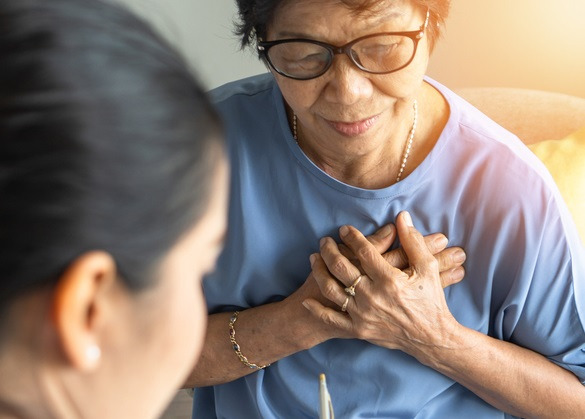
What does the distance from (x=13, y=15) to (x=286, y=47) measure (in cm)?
61

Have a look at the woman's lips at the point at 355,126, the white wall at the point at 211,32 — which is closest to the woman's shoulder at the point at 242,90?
the woman's lips at the point at 355,126

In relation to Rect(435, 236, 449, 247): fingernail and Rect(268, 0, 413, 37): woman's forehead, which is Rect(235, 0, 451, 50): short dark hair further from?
Rect(435, 236, 449, 247): fingernail

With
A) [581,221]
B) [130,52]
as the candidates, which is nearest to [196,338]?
[130,52]

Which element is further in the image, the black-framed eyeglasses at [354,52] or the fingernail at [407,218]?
the fingernail at [407,218]

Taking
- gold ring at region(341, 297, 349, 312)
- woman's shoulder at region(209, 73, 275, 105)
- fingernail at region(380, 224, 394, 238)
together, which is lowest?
gold ring at region(341, 297, 349, 312)

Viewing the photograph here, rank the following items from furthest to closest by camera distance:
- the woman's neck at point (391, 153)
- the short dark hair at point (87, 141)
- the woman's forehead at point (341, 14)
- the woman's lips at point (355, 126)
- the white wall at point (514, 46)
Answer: the white wall at point (514, 46) → the woman's neck at point (391, 153) → the woman's lips at point (355, 126) → the woman's forehead at point (341, 14) → the short dark hair at point (87, 141)

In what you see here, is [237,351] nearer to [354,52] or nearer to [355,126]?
[355,126]

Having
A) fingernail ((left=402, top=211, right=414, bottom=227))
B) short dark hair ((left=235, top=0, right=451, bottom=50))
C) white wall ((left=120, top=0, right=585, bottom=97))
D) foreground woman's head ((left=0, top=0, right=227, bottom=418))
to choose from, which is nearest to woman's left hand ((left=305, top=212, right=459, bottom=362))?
fingernail ((left=402, top=211, right=414, bottom=227))

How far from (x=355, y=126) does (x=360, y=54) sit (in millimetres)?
115

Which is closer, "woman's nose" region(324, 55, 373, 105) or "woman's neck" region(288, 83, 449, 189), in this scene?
"woman's nose" region(324, 55, 373, 105)

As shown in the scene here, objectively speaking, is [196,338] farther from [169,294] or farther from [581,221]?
[581,221]

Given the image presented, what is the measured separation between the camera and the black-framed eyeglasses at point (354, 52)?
1110 mm

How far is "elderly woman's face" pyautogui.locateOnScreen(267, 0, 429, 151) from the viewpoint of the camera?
3.58ft

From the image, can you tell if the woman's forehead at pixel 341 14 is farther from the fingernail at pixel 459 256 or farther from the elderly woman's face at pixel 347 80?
the fingernail at pixel 459 256
